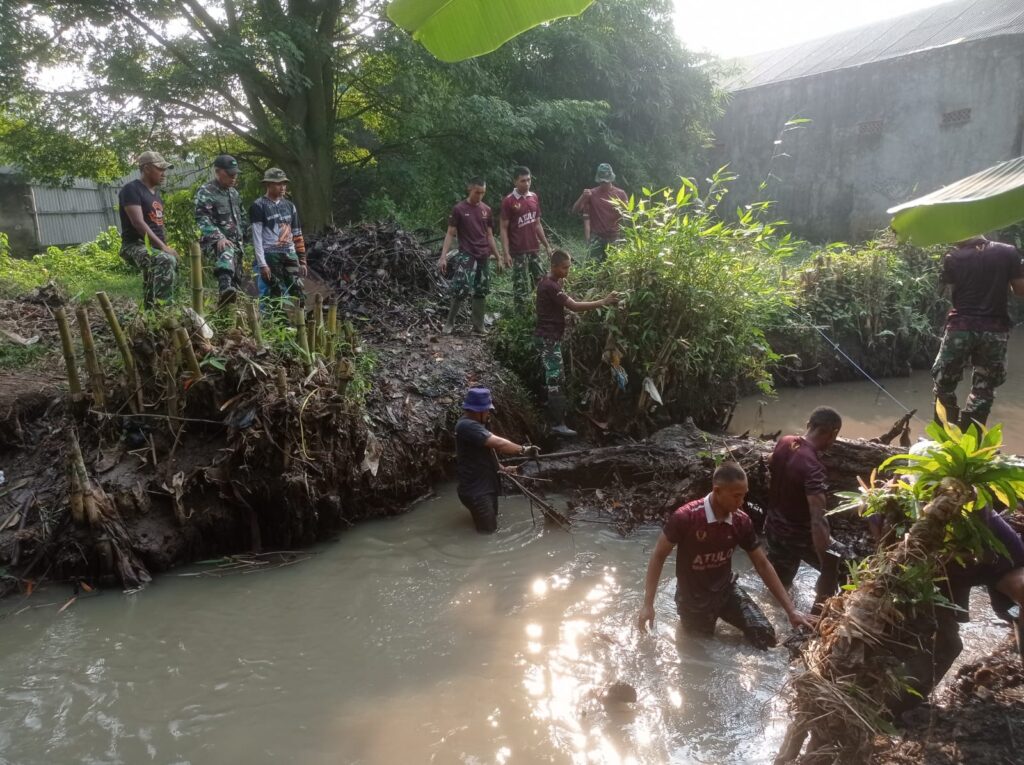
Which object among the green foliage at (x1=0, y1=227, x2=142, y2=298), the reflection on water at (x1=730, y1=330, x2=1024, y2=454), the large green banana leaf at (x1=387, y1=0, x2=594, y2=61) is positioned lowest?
the reflection on water at (x1=730, y1=330, x2=1024, y2=454)

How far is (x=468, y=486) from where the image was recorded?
5488 millimetres

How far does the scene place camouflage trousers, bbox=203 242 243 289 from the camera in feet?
20.6

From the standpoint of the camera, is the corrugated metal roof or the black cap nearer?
the black cap

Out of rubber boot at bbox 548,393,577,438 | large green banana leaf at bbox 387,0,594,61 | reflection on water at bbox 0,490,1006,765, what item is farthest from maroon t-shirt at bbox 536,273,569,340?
large green banana leaf at bbox 387,0,594,61

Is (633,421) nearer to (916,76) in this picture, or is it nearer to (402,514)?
(402,514)

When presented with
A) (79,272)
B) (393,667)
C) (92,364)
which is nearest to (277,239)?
(92,364)

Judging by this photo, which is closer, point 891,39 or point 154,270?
point 154,270

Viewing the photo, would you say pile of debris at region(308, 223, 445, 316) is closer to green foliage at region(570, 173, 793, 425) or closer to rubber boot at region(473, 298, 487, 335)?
rubber boot at region(473, 298, 487, 335)

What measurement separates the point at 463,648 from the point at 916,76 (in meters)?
15.7

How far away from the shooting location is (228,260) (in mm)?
6289

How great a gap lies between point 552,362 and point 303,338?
8.29 feet

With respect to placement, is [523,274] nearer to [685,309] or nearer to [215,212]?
[685,309]

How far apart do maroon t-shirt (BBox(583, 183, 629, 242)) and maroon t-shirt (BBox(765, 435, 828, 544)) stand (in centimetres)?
506

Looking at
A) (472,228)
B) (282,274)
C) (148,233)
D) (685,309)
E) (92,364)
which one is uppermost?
(148,233)
